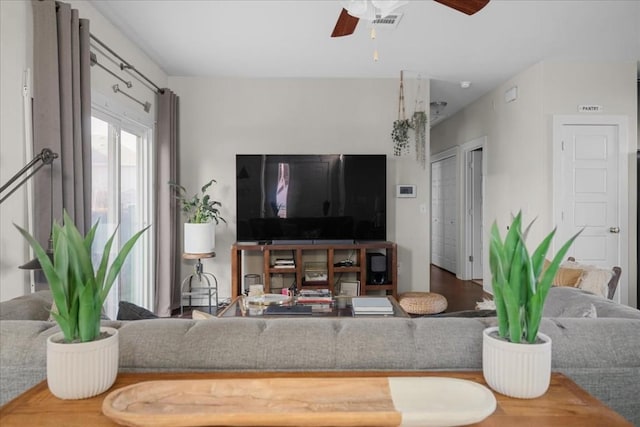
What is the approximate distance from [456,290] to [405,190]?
169 centimetres

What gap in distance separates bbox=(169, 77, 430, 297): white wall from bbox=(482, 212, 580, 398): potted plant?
12.8 ft

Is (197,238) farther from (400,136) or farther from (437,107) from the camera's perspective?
(437,107)

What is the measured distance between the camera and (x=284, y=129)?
15.6ft

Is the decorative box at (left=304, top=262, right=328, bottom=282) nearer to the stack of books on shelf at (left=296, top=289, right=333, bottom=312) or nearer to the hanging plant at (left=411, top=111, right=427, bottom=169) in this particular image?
the stack of books on shelf at (left=296, top=289, right=333, bottom=312)

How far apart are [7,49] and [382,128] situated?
3.49m

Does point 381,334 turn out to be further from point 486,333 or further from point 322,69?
point 322,69

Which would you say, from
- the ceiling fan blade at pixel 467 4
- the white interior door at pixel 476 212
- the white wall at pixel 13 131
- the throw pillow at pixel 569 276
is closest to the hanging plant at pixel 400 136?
the white interior door at pixel 476 212

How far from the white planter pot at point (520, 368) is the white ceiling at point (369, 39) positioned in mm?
2675

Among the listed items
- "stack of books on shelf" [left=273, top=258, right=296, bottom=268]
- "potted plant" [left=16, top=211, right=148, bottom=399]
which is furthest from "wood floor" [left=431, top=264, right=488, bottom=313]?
"potted plant" [left=16, top=211, right=148, bottom=399]

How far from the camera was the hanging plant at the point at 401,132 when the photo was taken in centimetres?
468

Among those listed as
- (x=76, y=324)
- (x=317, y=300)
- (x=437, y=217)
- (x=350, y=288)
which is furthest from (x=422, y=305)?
(x=437, y=217)

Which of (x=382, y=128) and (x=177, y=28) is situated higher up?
(x=177, y=28)

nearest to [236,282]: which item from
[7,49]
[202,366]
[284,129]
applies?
[284,129]

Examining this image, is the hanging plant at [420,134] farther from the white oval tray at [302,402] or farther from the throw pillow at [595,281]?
the white oval tray at [302,402]
